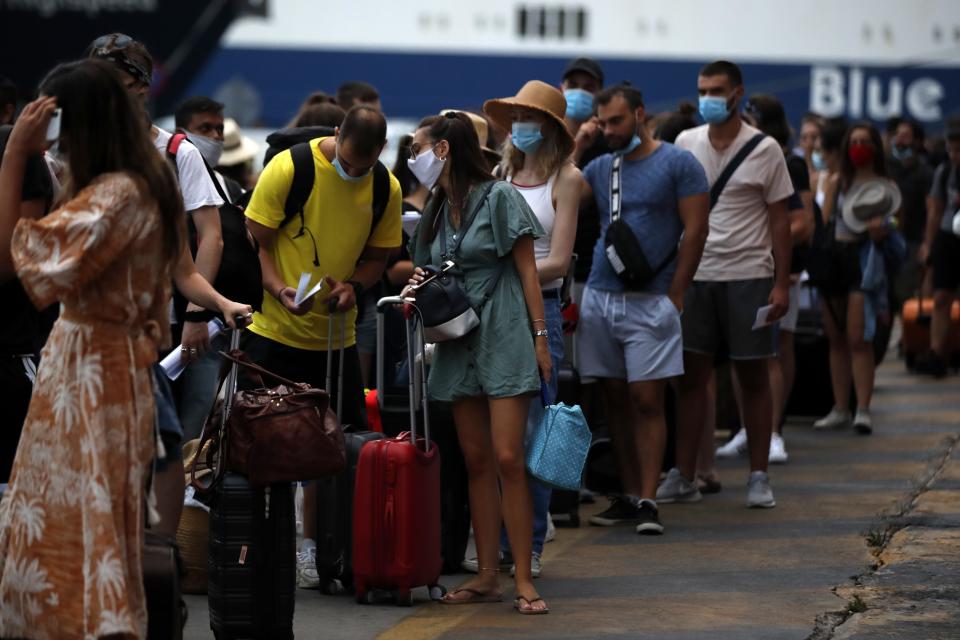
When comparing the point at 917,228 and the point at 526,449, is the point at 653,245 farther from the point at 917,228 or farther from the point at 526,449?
the point at 917,228

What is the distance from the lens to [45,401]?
3.94 metres

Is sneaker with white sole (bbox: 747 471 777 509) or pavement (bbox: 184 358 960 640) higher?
sneaker with white sole (bbox: 747 471 777 509)

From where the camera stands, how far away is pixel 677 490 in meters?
7.82

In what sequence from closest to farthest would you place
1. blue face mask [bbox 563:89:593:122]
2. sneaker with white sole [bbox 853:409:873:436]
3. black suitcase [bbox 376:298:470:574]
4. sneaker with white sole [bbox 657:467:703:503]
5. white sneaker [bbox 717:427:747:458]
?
black suitcase [bbox 376:298:470:574] → sneaker with white sole [bbox 657:467:703:503] → blue face mask [bbox 563:89:593:122] → white sneaker [bbox 717:427:747:458] → sneaker with white sole [bbox 853:409:873:436]

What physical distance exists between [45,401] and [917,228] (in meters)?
12.0

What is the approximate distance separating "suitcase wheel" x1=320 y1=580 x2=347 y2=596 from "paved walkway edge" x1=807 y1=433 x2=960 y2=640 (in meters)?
1.59

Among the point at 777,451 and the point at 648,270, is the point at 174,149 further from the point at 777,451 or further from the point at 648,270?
the point at 777,451

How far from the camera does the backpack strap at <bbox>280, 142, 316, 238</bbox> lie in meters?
5.77

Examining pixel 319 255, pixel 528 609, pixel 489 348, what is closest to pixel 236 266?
pixel 319 255

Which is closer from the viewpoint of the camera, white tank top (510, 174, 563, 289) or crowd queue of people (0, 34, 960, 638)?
crowd queue of people (0, 34, 960, 638)

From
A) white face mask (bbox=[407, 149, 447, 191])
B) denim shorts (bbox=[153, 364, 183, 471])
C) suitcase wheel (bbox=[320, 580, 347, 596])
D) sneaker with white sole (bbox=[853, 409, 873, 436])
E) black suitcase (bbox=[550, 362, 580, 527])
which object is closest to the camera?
denim shorts (bbox=[153, 364, 183, 471])

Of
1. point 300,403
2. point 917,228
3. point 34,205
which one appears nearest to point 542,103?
point 300,403

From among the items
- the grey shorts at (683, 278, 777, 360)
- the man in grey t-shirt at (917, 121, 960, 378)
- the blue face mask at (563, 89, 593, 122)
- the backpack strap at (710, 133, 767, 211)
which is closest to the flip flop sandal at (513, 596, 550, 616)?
the grey shorts at (683, 278, 777, 360)

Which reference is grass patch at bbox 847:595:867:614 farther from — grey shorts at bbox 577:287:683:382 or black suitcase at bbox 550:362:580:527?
black suitcase at bbox 550:362:580:527
